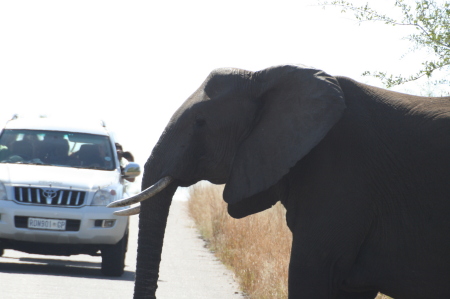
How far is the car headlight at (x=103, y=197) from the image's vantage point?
1467cm

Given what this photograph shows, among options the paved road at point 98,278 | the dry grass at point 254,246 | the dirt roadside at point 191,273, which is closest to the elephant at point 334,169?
the dry grass at point 254,246

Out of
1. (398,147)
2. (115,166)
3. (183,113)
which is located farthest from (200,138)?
(115,166)

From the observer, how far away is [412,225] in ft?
24.4

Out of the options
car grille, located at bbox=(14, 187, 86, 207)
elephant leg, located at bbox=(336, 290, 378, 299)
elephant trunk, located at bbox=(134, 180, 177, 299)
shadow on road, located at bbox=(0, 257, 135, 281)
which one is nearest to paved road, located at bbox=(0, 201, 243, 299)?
shadow on road, located at bbox=(0, 257, 135, 281)

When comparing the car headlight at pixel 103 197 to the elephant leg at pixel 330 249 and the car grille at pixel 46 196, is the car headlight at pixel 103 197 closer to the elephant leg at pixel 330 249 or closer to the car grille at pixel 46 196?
the car grille at pixel 46 196

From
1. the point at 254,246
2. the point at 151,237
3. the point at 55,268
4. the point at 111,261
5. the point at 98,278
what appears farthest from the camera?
the point at 55,268

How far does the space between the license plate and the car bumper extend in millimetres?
42

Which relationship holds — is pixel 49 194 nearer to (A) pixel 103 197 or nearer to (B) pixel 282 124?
(A) pixel 103 197

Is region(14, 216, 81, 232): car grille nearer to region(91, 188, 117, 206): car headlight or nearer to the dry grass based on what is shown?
region(91, 188, 117, 206): car headlight

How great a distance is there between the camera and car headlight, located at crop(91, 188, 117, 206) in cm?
1467

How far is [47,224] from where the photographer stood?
46.8 feet

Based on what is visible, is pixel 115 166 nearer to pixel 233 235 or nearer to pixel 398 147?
pixel 233 235

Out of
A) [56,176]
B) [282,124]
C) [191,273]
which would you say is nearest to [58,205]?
[56,176]

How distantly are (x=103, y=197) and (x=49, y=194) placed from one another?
75 centimetres
